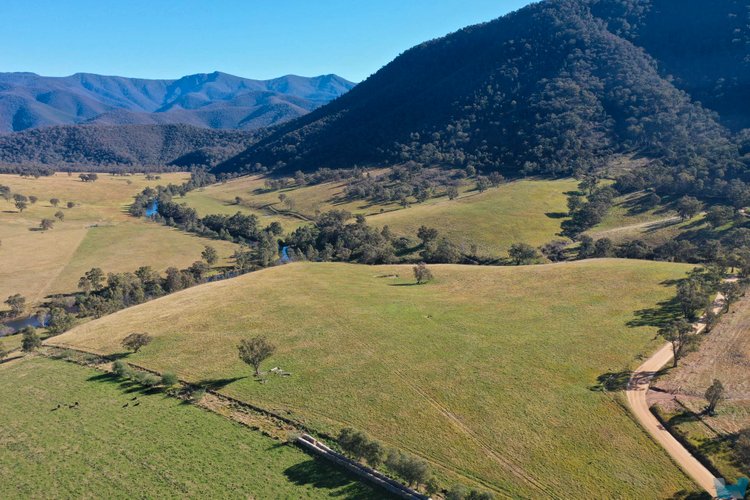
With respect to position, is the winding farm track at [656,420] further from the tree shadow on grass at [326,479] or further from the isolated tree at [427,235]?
the isolated tree at [427,235]

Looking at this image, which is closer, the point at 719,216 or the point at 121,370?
the point at 121,370

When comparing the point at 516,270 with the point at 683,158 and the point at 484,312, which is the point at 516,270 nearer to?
the point at 484,312

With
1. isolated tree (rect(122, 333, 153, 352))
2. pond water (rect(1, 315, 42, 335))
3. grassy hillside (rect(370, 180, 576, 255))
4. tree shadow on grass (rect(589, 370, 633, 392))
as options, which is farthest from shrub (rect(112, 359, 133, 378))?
grassy hillside (rect(370, 180, 576, 255))

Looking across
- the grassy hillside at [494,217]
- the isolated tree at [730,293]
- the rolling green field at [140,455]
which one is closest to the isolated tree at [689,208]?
the grassy hillside at [494,217]

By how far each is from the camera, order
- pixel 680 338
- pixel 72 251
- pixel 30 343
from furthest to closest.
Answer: pixel 72 251
pixel 30 343
pixel 680 338

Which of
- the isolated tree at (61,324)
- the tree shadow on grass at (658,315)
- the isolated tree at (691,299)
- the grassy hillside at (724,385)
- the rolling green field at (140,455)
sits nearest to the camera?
the rolling green field at (140,455)

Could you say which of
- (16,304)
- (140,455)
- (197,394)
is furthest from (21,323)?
(140,455)

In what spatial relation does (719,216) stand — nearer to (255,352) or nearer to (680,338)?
(680,338)
